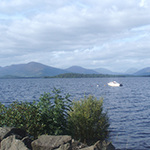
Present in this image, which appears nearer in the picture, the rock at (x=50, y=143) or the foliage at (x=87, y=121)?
the rock at (x=50, y=143)

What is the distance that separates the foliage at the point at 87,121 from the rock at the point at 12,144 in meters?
4.14

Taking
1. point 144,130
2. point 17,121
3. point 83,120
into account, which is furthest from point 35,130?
point 144,130

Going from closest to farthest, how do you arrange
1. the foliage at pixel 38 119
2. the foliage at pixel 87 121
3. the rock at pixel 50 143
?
the rock at pixel 50 143 < the foliage at pixel 38 119 < the foliage at pixel 87 121

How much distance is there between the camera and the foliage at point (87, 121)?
12.4 meters

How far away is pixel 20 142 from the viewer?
27.2 feet

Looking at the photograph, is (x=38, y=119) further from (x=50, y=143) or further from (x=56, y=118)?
(x=50, y=143)

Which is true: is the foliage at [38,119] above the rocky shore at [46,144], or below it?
above

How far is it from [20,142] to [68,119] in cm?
427

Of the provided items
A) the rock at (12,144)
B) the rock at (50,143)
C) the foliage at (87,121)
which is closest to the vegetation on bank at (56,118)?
the foliage at (87,121)

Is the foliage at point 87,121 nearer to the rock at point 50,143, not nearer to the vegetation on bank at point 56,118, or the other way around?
the vegetation on bank at point 56,118

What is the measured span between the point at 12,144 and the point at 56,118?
10.0 feet

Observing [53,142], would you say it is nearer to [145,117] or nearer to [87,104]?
[87,104]

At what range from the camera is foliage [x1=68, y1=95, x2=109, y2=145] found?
40.7 ft

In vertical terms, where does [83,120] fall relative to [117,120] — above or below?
above
